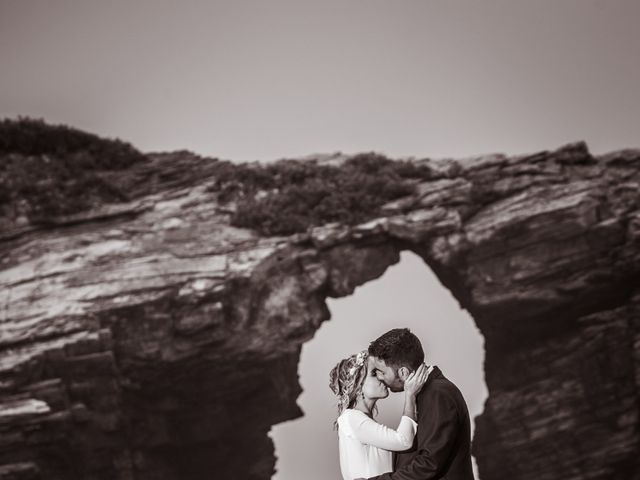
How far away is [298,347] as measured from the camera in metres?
20.9

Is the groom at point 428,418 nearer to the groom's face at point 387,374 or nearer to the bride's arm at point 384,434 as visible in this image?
the groom's face at point 387,374

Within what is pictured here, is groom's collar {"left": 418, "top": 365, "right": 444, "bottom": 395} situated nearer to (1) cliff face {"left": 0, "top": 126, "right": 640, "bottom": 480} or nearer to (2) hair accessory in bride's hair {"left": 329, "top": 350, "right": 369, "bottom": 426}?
(2) hair accessory in bride's hair {"left": 329, "top": 350, "right": 369, "bottom": 426}

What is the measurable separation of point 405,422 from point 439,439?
1.50 ft

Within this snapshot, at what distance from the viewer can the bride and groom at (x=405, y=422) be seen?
5238mm

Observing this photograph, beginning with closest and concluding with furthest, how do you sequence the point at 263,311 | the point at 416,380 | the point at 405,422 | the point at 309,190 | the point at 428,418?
1. the point at 428,418
2. the point at 416,380
3. the point at 405,422
4. the point at 263,311
5. the point at 309,190

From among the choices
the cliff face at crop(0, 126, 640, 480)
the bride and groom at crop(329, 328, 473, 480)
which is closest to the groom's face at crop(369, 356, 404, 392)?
the bride and groom at crop(329, 328, 473, 480)

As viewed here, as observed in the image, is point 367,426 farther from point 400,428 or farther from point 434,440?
point 434,440

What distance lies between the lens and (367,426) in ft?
18.3

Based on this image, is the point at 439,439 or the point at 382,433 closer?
the point at 439,439

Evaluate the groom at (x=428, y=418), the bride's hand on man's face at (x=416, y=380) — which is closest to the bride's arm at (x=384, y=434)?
the groom at (x=428, y=418)

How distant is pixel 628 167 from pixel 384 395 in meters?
19.9

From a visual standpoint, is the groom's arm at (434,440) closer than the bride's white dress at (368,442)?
Yes

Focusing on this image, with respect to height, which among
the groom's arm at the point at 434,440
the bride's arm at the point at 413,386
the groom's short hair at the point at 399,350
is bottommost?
the groom's arm at the point at 434,440

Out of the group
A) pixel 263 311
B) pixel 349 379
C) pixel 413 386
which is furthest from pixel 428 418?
pixel 263 311
